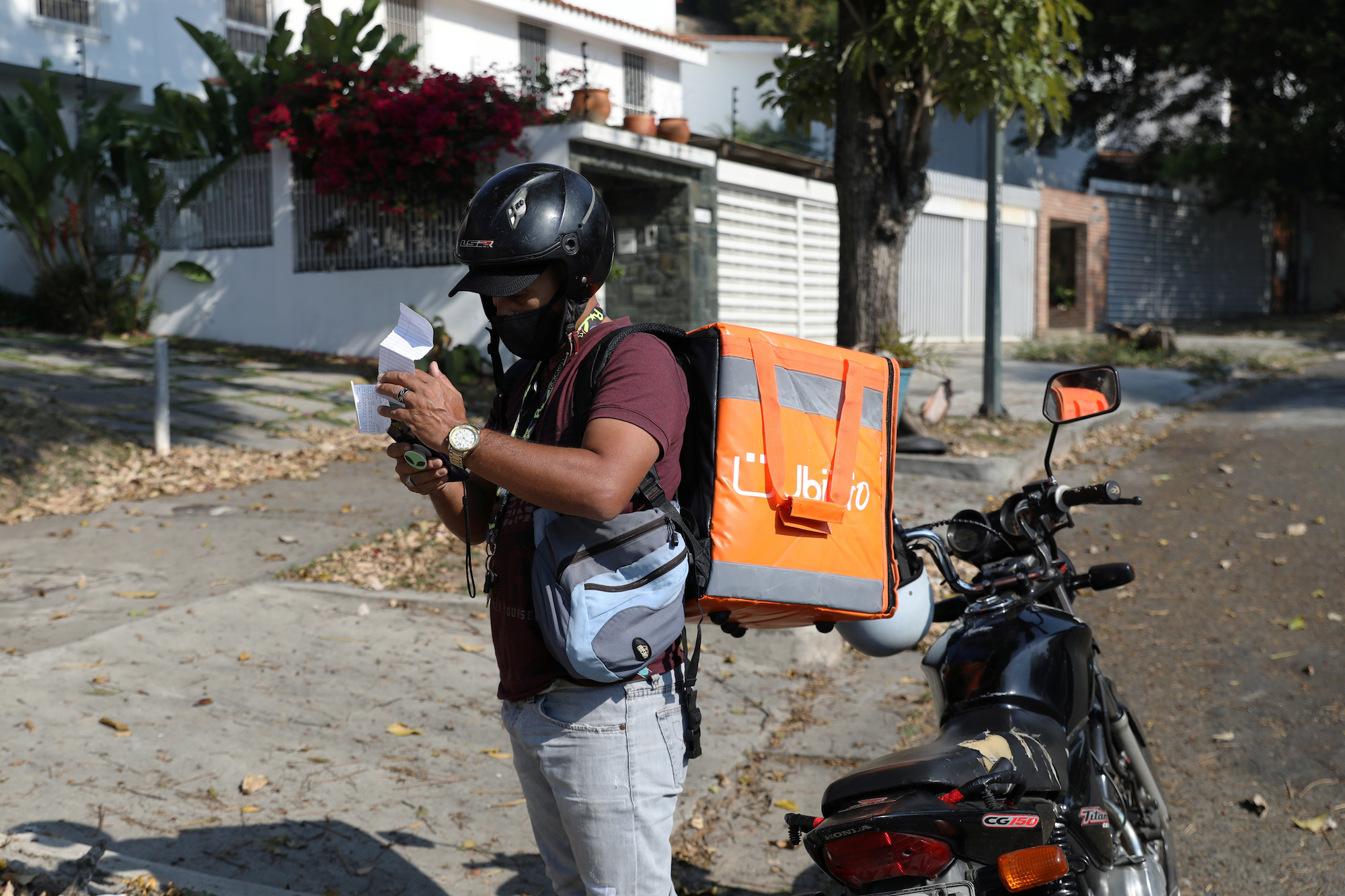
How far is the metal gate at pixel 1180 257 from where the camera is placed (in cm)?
2436

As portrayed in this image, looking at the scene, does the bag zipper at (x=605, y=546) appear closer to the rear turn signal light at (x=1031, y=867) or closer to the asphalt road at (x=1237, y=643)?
the rear turn signal light at (x=1031, y=867)

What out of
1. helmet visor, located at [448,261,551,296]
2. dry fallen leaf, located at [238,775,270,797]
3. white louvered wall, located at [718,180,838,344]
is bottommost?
dry fallen leaf, located at [238,775,270,797]

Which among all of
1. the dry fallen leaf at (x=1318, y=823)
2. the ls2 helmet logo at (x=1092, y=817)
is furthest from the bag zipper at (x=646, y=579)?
the dry fallen leaf at (x=1318, y=823)

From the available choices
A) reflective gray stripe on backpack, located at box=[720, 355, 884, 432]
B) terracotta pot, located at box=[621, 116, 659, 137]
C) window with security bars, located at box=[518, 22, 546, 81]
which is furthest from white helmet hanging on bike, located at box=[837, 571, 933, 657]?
window with security bars, located at box=[518, 22, 546, 81]

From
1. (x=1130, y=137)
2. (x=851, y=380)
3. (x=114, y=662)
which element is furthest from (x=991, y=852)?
(x=1130, y=137)

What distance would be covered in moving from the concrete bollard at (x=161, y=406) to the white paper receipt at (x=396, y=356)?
6537 millimetres

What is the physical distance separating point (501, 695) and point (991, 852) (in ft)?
3.02

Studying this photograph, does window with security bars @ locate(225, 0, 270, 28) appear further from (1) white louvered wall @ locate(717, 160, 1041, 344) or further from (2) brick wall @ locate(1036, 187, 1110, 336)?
(2) brick wall @ locate(1036, 187, 1110, 336)

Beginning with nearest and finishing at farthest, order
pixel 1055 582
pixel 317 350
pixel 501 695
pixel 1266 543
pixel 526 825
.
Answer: pixel 501 695 < pixel 1055 582 < pixel 526 825 < pixel 1266 543 < pixel 317 350

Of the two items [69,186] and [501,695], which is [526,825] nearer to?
[501,695]

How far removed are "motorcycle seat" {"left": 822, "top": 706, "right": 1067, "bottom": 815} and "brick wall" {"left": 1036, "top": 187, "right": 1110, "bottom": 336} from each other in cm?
2062

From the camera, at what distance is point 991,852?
6.43 ft

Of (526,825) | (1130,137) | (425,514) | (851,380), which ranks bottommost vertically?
(526,825)

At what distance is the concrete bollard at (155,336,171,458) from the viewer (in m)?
7.80
